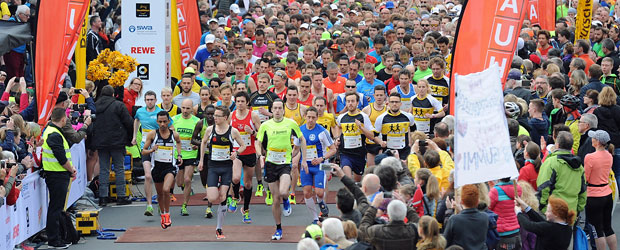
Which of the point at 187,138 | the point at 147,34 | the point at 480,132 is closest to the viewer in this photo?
the point at 480,132

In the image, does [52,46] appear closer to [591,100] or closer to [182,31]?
[182,31]

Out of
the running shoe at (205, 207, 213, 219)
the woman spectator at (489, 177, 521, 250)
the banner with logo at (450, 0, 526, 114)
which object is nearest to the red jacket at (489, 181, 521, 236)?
the woman spectator at (489, 177, 521, 250)

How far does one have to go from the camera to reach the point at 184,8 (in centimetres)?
2255

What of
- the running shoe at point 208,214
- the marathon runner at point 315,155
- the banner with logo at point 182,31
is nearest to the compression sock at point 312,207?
the marathon runner at point 315,155

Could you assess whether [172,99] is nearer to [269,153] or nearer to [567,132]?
[269,153]

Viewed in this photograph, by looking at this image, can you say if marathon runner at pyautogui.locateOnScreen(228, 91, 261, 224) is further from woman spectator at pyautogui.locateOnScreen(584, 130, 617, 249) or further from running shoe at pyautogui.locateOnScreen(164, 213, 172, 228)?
woman spectator at pyautogui.locateOnScreen(584, 130, 617, 249)

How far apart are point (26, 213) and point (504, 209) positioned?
22.7 ft

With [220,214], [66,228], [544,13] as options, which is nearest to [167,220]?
[220,214]

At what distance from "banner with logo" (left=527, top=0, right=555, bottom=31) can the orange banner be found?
8.31m

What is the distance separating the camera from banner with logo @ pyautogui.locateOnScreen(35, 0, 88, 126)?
51.8 feet

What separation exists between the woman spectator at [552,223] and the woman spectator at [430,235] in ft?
6.21

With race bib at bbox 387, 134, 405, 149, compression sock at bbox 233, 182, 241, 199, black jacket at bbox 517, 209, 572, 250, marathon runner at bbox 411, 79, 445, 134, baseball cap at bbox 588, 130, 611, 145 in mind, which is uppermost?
marathon runner at bbox 411, 79, 445, 134

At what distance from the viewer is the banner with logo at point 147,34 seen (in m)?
19.7

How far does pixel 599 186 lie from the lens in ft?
45.3
